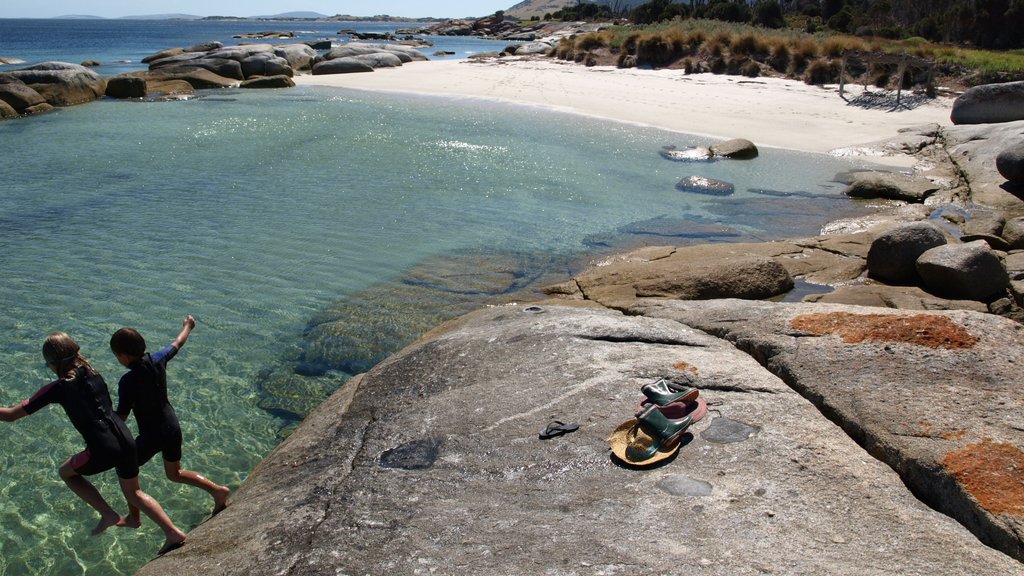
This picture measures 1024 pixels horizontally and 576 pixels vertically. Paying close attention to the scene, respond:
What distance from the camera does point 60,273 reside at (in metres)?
10.0

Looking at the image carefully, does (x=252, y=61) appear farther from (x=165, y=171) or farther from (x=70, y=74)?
(x=165, y=171)

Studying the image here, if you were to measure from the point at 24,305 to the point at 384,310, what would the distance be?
4.39 metres

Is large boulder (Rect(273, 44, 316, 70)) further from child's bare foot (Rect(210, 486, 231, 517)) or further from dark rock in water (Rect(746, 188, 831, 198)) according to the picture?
child's bare foot (Rect(210, 486, 231, 517))

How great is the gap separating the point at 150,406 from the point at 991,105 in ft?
67.2

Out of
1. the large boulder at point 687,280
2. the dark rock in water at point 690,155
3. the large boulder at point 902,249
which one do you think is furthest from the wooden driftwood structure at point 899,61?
the large boulder at point 687,280

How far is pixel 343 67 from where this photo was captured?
37125mm

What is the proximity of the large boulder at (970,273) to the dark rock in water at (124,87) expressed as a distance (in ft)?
95.1

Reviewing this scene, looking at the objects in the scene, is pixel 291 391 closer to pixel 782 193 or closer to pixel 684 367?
pixel 684 367

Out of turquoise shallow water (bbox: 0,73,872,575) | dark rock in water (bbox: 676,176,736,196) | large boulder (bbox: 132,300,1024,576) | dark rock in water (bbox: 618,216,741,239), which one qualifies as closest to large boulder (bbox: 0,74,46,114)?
turquoise shallow water (bbox: 0,73,872,575)

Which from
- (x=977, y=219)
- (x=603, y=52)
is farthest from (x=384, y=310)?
(x=603, y=52)

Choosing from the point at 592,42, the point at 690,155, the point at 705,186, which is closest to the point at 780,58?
the point at 592,42

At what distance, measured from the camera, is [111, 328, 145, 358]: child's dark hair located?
438 centimetres

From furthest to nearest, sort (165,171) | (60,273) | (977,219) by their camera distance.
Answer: (165,171) → (977,219) → (60,273)

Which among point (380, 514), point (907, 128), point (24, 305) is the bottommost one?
point (24, 305)
